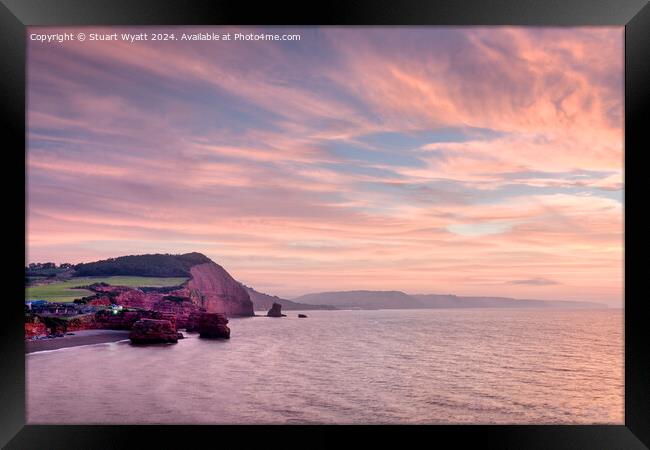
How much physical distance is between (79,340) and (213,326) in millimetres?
13895

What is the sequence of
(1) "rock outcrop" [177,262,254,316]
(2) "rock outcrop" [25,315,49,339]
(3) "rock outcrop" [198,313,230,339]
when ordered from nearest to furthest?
(2) "rock outcrop" [25,315,49,339], (3) "rock outcrop" [198,313,230,339], (1) "rock outcrop" [177,262,254,316]

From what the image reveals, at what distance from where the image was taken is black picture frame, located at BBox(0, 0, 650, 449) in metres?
A: 6.68

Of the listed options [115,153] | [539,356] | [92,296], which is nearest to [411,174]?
[115,153]

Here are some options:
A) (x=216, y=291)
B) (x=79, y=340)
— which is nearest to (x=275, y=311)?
(x=216, y=291)

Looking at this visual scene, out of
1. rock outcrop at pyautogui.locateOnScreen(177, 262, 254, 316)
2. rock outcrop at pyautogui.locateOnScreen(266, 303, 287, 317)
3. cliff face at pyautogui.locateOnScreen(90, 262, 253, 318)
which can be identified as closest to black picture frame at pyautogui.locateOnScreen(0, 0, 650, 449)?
cliff face at pyautogui.locateOnScreen(90, 262, 253, 318)

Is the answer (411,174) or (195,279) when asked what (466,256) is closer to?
(411,174)

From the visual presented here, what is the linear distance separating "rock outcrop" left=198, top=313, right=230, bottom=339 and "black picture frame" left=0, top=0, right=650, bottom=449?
41.6 metres

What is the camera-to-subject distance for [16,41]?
6.87 meters

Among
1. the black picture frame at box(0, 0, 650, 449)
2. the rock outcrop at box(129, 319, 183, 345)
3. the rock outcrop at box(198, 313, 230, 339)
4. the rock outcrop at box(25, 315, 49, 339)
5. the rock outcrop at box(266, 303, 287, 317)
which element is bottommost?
the rock outcrop at box(266, 303, 287, 317)

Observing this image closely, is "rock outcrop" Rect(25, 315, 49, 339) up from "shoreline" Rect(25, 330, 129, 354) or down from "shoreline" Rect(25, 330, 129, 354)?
up

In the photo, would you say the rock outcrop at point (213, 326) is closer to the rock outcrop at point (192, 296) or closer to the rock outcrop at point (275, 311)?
the rock outcrop at point (192, 296)

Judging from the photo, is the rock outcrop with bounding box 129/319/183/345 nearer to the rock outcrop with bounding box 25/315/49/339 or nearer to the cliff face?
the rock outcrop with bounding box 25/315/49/339

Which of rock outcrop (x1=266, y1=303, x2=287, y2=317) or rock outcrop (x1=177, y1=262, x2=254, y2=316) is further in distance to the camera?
rock outcrop (x1=266, y1=303, x2=287, y2=317)

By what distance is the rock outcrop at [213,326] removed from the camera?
47.2 metres
